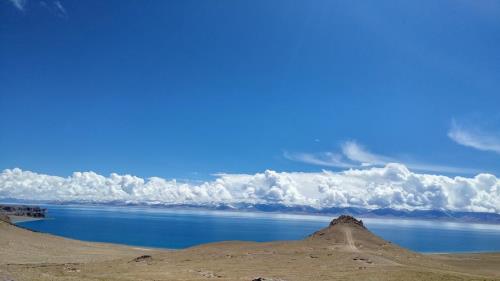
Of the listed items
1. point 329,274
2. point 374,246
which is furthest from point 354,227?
point 329,274

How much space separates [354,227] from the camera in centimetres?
10481

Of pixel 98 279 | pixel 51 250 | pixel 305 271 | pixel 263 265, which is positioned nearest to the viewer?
pixel 98 279

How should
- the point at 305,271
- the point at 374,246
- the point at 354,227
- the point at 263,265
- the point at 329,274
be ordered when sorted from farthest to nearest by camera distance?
1. the point at 354,227
2. the point at 374,246
3. the point at 263,265
4. the point at 305,271
5. the point at 329,274

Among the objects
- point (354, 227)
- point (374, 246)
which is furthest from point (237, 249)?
point (354, 227)

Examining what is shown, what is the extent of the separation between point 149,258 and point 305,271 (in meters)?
27.5

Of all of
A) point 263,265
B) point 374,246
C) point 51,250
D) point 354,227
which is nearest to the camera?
point 263,265

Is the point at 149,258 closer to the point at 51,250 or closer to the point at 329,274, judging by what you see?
the point at 51,250

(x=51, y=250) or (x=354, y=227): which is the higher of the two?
(x=354, y=227)

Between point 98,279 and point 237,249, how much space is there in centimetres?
4257

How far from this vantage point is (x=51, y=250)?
80.7m

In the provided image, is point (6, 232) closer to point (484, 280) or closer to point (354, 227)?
point (354, 227)

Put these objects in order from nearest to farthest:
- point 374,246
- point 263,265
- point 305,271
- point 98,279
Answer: point 98,279
point 305,271
point 263,265
point 374,246

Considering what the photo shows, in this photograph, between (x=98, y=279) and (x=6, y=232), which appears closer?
(x=98, y=279)

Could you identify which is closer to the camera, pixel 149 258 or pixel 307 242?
pixel 149 258
